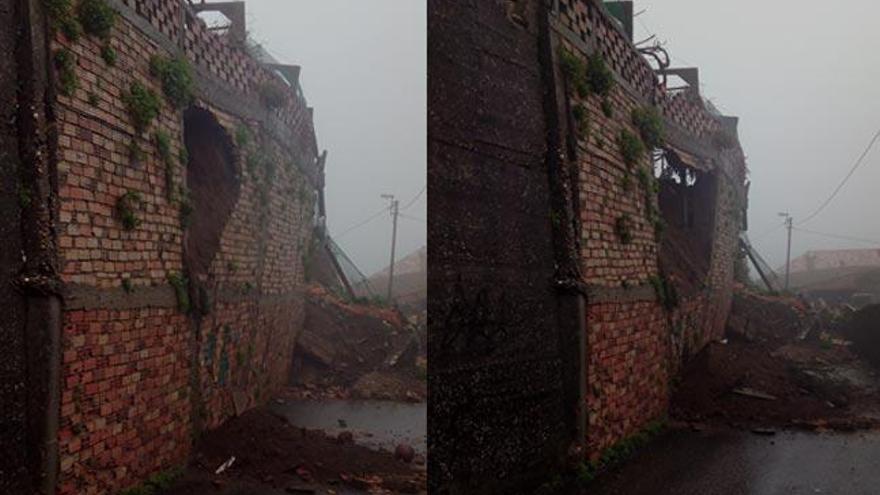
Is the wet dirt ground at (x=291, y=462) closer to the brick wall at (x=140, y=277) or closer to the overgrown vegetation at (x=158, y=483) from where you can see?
the overgrown vegetation at (x=158, y=483)

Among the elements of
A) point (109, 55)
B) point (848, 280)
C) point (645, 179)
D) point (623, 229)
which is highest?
point (109, 55)

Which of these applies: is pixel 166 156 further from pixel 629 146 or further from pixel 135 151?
pixel 629 146

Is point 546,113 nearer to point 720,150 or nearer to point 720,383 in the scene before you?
point 720,383

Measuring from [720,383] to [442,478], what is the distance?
7.31 m

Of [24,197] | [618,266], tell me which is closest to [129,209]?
[24,197]

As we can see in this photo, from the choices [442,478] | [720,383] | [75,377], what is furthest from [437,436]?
[720,383]

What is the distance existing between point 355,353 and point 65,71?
10.3m

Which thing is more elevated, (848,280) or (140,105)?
(140,105)

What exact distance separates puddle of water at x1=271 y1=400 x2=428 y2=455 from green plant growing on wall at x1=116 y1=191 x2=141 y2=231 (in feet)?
13.9

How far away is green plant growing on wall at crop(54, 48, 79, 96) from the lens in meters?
4.78

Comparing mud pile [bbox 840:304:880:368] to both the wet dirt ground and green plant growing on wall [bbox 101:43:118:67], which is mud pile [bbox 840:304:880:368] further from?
green plant growing on wall [bbox 101:43:118:67]

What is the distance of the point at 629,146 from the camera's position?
25.9 ft

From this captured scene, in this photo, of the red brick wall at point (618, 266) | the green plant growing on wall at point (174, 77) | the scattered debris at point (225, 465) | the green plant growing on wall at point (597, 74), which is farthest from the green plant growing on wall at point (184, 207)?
the green plant growing on wall at point (597, 74)

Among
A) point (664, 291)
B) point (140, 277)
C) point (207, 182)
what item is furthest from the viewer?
point (664, 291)
